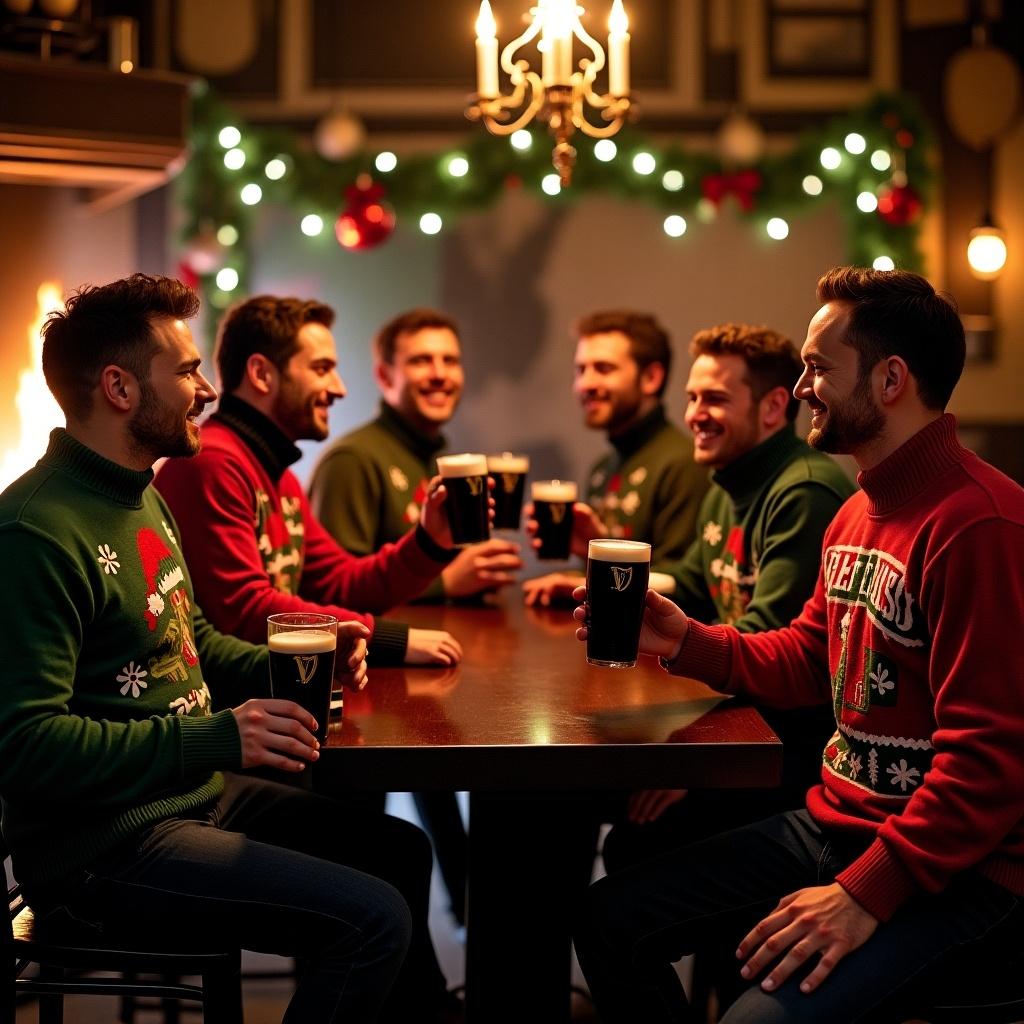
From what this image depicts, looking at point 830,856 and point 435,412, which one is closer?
point 830,856

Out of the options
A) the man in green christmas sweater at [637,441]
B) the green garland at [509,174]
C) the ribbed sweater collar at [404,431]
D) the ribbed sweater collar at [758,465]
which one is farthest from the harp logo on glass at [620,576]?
the green garland at [509,174]

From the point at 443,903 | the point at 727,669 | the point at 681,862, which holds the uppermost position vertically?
the point at 727,669

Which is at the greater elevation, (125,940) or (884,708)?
(884,708)

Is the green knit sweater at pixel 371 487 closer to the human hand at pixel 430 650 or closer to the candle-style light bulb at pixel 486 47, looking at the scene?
the human hand at pixel 430 650

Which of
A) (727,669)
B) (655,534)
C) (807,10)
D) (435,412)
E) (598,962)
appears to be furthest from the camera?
(807,10)

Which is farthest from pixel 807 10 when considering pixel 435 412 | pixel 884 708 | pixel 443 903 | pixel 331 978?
pixel 331 978

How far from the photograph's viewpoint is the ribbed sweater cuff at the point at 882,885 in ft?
Answer: 5.98

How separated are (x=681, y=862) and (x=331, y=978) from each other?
577mm

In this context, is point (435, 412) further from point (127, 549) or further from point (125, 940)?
point (125, 940)

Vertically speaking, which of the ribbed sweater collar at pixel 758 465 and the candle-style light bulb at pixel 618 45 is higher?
the candle-style light bulb at pixel 618 45

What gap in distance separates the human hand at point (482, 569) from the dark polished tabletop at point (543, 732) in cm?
77

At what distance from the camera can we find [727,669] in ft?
7.55

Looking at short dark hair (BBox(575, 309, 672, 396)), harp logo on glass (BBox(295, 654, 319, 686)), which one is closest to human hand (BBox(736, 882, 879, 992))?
harp logo on glass (BBox(295, 654, 319, 686))

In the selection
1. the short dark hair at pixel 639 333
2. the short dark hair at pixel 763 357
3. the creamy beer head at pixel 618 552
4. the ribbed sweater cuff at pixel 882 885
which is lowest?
the ribbed sweater cuff at pixel 882 885
